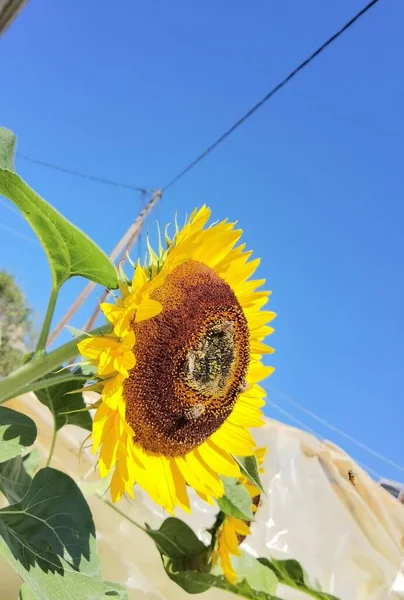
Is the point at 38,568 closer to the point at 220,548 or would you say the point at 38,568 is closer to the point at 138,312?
the point at 138,312

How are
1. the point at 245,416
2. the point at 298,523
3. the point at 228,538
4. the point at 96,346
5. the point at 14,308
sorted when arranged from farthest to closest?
the point at 14,308
the point at 298,523
the point at 228,538
the point at 245,416
the point at 96,346

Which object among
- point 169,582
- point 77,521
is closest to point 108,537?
point 169,582

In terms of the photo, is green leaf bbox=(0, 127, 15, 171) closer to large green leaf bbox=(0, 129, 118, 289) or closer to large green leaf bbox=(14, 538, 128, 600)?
large green leaf bbox=(0, 129, 118, 289)

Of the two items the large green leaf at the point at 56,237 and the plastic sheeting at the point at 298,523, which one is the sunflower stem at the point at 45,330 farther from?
the plastic sheeting at the point at 298,523

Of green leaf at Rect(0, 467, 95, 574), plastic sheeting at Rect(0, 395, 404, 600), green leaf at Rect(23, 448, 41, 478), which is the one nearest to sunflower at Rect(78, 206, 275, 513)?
green leaf at Rect(0, 467, 95, 574)

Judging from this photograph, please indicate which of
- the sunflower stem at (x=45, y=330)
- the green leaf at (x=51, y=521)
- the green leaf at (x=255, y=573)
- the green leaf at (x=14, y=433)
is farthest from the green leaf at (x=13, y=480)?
the green leaf at (x=255, y=573)

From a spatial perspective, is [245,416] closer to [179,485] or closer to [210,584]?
[179,485]

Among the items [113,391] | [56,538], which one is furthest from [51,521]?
[113,391]
